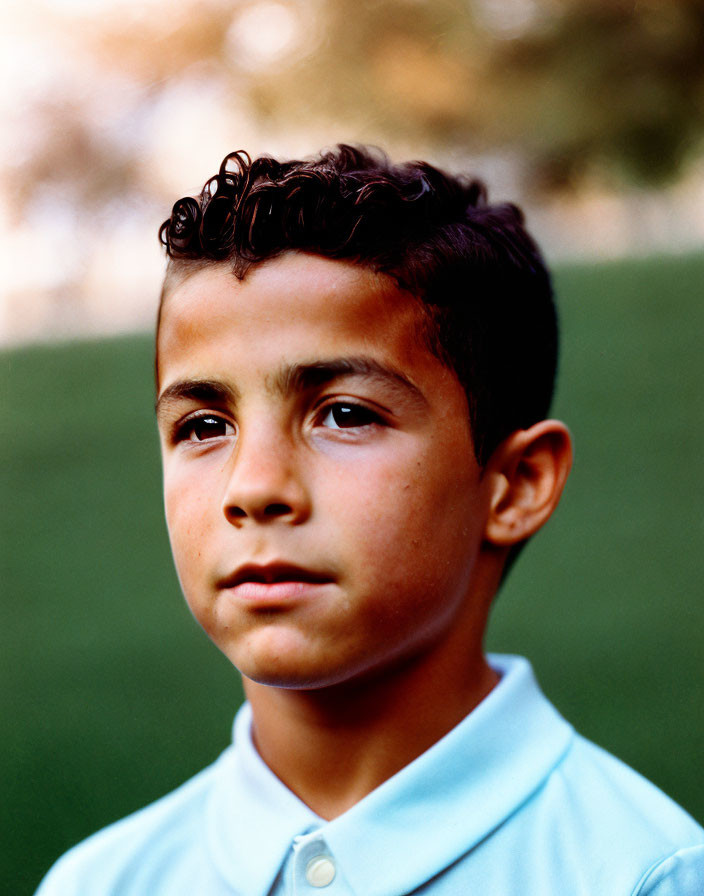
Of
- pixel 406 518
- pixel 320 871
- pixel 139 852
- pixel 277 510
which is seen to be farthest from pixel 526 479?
pixel 139 852

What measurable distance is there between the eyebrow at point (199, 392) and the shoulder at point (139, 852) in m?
0.54

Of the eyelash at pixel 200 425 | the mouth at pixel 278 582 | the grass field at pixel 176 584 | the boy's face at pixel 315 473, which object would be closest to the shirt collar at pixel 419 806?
the boy's face at pixel 315 473

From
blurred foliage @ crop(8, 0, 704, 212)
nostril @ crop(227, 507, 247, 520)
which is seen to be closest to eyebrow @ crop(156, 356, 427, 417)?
nostril @ crop(227, 507, 247, 520)

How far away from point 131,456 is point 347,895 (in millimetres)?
1865

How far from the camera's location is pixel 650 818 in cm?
101

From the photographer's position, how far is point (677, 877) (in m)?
0.95

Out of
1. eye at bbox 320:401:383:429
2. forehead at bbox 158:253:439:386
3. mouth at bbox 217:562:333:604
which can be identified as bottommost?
mouth at bbox 217:562:333:604

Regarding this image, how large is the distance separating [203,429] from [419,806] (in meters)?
0.46

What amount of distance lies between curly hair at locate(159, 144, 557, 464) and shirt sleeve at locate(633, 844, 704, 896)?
1.46ft

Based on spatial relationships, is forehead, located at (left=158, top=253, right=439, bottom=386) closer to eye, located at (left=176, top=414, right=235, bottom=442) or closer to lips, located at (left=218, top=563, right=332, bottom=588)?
eye, located at (left=176, top=414, right=235, bottom=442)

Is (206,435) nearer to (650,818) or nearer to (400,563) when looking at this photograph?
(400,563)

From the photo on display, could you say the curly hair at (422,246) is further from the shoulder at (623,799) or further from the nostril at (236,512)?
the shoulder at (623,799)

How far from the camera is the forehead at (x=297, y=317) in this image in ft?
3.06

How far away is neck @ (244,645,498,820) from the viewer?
3.34 feet
